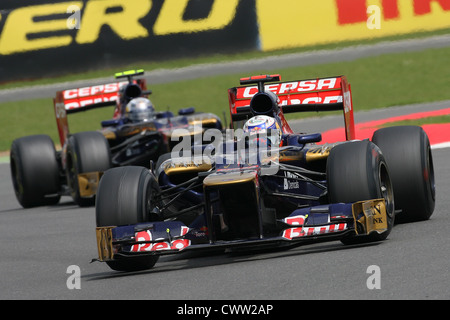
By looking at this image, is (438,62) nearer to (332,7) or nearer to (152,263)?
(332,7)

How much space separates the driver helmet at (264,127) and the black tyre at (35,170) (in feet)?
21.5

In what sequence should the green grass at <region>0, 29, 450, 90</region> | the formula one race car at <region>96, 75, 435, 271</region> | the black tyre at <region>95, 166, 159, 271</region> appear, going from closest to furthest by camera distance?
1. the formula one race car at <region>96, 75, 435, 271</region>
2. the black tyre at <region>95, 166, 159, 271</region>
3. the green grass at <region>0, 29, 450, 90</region>

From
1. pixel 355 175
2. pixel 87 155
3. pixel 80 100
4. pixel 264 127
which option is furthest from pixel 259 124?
pixel 80 100

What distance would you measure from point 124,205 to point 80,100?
8.49 meters

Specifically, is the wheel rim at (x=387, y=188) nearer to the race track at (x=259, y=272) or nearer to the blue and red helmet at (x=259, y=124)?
the race track at (x=259, y=272)

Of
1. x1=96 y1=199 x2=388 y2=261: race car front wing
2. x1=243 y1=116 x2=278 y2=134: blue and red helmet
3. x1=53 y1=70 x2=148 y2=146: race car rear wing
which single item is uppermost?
x1=243 y1=116 x2=278 y2=134: blue and red helmet

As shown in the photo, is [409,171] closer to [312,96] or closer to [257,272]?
[312,96]

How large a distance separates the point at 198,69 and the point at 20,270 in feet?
69.7

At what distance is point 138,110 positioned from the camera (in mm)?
17047

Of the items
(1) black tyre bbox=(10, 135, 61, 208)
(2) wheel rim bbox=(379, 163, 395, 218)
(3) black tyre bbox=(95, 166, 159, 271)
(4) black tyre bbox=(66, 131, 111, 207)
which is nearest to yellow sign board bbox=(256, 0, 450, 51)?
(1) black tyre bbox=(10, 135, 61, 208)

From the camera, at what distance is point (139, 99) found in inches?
676

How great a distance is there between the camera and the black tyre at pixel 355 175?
8.05 m

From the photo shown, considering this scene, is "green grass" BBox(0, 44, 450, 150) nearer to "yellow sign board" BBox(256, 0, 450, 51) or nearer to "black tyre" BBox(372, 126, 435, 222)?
"yellow sign board" BBox(256, 0, 450, 51)

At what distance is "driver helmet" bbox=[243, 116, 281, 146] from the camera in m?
9.37
